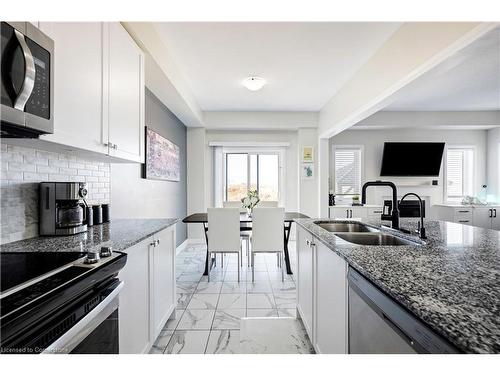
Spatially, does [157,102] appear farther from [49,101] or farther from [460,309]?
[460,309]

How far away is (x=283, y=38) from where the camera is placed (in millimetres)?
2590

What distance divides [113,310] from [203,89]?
3.53 m

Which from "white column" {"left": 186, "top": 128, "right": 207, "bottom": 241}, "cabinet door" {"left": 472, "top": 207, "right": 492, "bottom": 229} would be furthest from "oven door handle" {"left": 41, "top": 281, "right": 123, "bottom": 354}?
"cabinet door" {"left": 472, "top": 207, "right": 492, "bottom": 229}

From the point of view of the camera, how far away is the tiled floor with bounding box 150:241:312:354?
6.40 feet

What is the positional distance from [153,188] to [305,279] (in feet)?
7.84

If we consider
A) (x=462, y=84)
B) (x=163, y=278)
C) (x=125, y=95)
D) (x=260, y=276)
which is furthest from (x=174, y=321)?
(x=462, y=84)

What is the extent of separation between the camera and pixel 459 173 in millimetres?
5734

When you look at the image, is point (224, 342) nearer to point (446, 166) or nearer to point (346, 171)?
point (346, 171)

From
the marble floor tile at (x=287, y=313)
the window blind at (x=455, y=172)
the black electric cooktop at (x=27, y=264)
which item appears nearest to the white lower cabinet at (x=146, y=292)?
the black electric cooktop at (x=27, y=264)

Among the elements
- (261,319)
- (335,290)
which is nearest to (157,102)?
(261,319)

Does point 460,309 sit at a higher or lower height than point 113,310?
higher

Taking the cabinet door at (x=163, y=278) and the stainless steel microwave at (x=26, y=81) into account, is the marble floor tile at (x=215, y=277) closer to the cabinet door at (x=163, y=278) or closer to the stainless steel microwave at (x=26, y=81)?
the cabinet door at (x=163, y=278)

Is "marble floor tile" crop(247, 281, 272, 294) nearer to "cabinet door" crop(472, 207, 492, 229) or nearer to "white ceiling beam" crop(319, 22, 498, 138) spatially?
"white ceiling beam" crop(319, 22, 498, 138)

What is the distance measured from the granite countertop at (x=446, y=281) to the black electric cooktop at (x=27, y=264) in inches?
45.4
